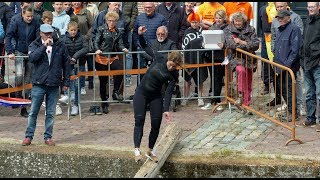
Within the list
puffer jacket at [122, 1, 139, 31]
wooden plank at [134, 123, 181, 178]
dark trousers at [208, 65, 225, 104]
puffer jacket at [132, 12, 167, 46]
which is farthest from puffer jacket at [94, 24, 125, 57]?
wooden plank at [134, 123, 181, 178]

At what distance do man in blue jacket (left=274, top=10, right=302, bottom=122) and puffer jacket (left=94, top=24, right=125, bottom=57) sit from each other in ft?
8.99

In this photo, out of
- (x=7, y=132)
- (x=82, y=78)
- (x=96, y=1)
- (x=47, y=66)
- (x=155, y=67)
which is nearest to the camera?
(x=155, y=67)

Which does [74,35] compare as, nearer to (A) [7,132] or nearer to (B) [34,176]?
(A) [7,132]

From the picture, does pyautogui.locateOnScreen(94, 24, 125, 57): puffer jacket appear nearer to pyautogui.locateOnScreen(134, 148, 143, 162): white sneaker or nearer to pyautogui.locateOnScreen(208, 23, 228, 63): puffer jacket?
pyautogui.locateOnScreen(208, 23, 228, 63): puffer jacket

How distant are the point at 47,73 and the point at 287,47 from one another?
3758 millimetres

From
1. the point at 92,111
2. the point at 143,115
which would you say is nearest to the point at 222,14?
the point at 92,111

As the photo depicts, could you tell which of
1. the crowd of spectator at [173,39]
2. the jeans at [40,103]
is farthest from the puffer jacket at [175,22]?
the jeans at [40,103]

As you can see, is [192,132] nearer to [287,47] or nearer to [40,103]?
[287,47]

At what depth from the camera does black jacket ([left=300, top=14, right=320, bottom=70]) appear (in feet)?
40.6

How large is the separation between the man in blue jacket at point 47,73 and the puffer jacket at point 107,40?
204 cm

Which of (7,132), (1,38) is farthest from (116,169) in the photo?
(1,38)

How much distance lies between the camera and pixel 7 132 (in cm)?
1267

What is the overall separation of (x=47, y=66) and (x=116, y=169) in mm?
1847

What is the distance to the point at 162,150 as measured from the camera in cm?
1098
